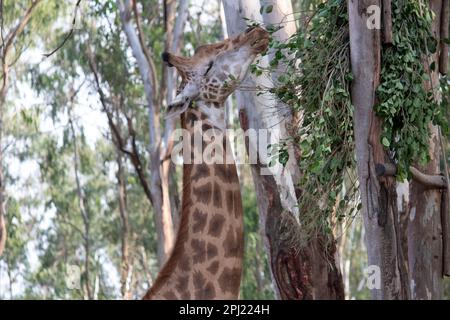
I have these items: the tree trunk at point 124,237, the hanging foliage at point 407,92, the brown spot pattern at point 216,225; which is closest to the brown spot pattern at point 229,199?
the brown spot pattern at point 216,225

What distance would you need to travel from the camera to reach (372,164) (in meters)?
8.07

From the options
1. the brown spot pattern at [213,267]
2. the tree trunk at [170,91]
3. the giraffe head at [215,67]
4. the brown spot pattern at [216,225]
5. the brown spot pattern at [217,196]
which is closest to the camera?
the brown spot pattern at [213,267]

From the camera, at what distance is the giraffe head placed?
7848 millimetres

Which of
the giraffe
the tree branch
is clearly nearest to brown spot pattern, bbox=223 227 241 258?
the giraffe

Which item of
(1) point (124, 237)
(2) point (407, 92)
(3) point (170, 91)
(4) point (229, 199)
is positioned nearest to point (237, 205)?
(4) point (229, 199)

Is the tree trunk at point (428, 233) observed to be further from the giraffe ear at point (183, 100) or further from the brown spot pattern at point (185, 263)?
the brown spot pattern at point (185, 263)

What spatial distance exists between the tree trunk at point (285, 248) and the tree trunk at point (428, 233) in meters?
1.69

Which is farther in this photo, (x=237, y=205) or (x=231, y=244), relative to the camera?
(x=237, y=205)

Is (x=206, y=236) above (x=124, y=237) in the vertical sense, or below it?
below

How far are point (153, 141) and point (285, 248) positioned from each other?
26.4 ft

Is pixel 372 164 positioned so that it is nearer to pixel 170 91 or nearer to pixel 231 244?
pixel 231 244

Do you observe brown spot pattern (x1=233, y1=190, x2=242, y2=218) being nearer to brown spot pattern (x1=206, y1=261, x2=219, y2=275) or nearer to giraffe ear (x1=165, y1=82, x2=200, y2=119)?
brown spot pattern (x1=206, y1=261, x2=219, y2=275)

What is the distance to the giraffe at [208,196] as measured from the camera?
7285 mm
